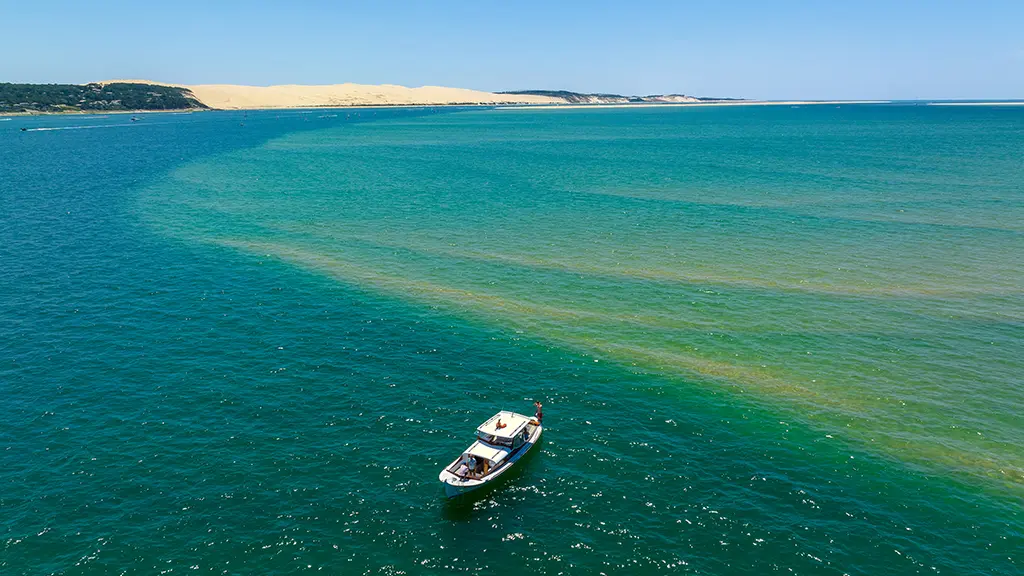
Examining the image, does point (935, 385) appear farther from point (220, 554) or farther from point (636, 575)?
point (220, 554)

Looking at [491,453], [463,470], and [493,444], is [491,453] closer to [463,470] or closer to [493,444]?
[493,444]

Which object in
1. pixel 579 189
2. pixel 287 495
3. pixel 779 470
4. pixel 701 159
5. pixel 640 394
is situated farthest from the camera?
pixel 701 159

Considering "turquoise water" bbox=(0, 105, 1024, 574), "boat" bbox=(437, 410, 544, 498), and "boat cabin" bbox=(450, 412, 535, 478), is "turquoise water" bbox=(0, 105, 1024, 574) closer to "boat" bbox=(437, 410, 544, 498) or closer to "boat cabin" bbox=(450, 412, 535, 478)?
"boat" bbox=(437, 410, 544, 498)

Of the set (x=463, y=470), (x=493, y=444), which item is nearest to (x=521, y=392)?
(x=493, y=444)

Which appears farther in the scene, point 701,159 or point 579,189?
point 701,159

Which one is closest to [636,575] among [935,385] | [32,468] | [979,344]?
[935,385]
